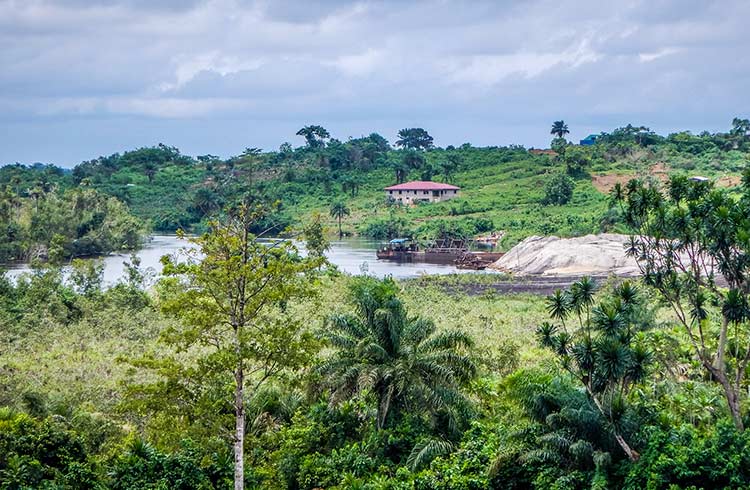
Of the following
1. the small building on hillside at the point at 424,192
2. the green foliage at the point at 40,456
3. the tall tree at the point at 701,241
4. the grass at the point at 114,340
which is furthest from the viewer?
the small building on hillside at the point at 424,192

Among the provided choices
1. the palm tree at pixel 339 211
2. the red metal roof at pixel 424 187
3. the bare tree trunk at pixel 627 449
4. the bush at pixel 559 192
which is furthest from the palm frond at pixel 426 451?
the red metal roof at pixel 424 187

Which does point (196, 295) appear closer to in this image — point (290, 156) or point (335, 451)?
point (335, 451)

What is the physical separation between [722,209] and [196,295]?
1179 centimetres

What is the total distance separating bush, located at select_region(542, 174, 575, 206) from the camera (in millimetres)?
86062

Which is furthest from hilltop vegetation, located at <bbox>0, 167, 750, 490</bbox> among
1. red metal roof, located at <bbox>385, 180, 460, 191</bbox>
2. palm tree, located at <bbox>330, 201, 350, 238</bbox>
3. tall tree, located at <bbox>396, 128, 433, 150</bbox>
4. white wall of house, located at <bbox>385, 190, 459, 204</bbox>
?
tall tree, located at <bbox>396, 128, 433, 150</bbox>

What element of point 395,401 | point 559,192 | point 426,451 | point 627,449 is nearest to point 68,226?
point 559,192

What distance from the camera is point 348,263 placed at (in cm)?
6831

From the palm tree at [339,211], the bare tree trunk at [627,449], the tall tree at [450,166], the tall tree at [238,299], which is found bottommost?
the bare tree trunk at [627,449]

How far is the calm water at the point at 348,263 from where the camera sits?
204 feet

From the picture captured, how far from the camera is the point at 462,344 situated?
2206 cm

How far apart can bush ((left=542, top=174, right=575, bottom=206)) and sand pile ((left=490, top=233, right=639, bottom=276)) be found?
19.1 metres

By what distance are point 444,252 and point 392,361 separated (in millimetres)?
55946

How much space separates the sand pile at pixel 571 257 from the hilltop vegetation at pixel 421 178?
19.1ft

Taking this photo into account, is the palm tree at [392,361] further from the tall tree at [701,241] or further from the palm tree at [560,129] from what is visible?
the palm tree at [560,129]
